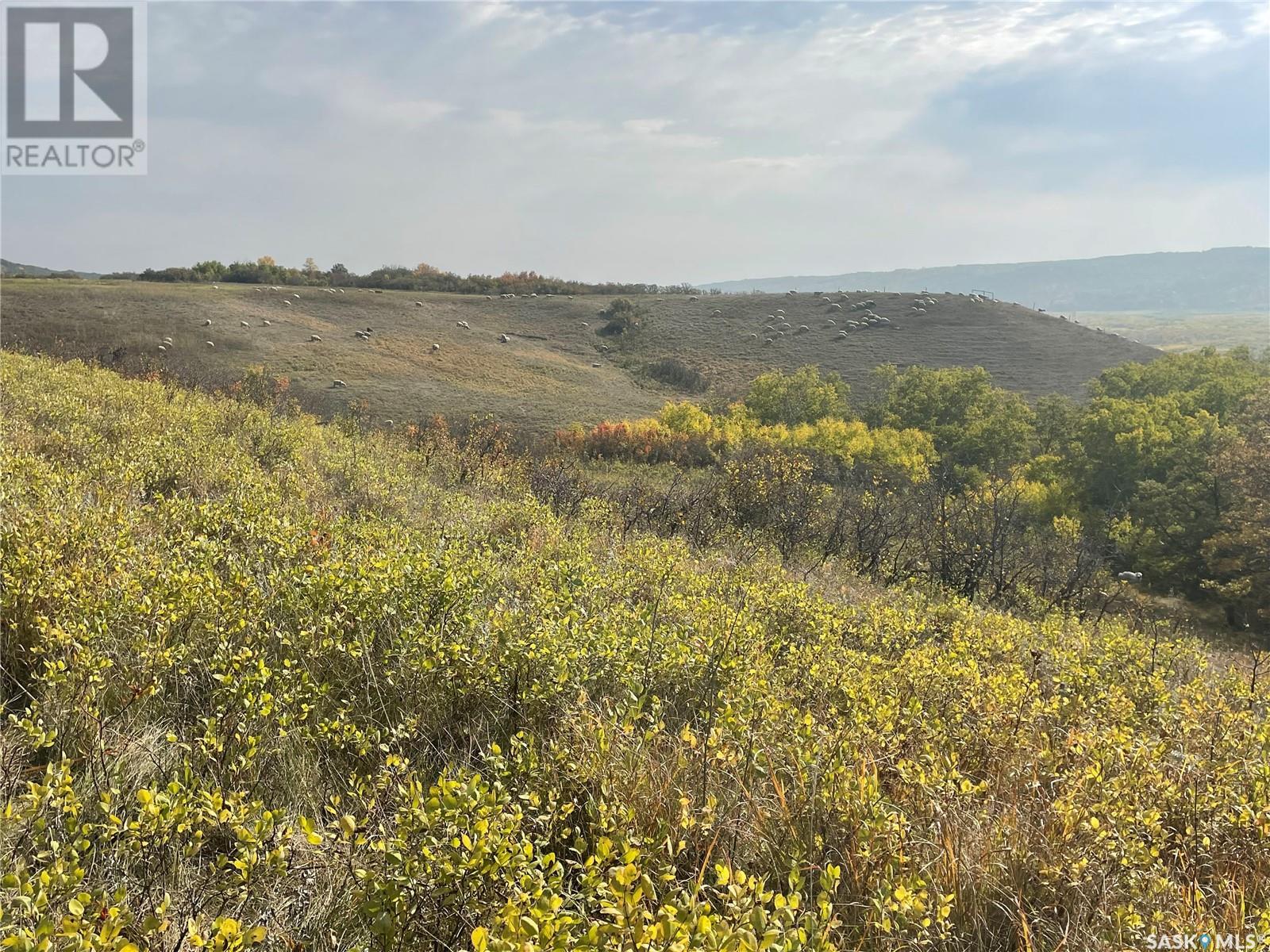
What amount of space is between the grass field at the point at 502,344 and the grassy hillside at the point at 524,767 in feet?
76.7

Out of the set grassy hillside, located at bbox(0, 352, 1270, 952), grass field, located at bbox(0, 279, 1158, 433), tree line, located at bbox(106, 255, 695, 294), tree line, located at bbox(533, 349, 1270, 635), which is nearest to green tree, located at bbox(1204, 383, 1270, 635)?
tree line, located at bbox(533, 349, 1270, 635)

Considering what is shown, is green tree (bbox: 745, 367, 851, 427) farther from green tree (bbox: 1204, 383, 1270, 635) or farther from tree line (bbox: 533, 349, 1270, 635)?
green tree (bbox: 1204, 383, 1270, 635)

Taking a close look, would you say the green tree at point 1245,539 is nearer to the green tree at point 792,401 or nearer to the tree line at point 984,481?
the tree line at point 984,481

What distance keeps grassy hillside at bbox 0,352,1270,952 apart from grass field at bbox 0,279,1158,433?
23377mm

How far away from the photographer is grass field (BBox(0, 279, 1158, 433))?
3319cm

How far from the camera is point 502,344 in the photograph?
167ft

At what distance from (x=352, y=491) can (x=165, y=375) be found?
17722 millimetres

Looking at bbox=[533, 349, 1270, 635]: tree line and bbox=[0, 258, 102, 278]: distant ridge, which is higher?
bbox=[0, 258, 102, 278]: distant ridge

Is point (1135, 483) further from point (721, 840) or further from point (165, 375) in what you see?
point (165, 375)

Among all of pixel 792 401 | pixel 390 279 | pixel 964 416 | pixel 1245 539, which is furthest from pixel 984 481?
pixel 390 279

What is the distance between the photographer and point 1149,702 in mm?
5016

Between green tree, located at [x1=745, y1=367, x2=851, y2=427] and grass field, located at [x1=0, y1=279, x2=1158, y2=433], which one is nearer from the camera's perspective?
grass field, located at [x1=0, y1=279, x2=1158, y2=433]

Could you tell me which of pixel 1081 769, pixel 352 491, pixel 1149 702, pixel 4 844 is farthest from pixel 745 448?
pixel 4 844

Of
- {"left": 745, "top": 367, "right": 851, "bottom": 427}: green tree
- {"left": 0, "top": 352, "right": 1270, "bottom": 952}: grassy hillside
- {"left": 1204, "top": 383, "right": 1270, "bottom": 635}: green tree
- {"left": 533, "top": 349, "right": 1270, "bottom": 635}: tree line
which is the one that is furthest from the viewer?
{"left": 745, "top": 367, "right": 851, "bottom": 427}: green tree
